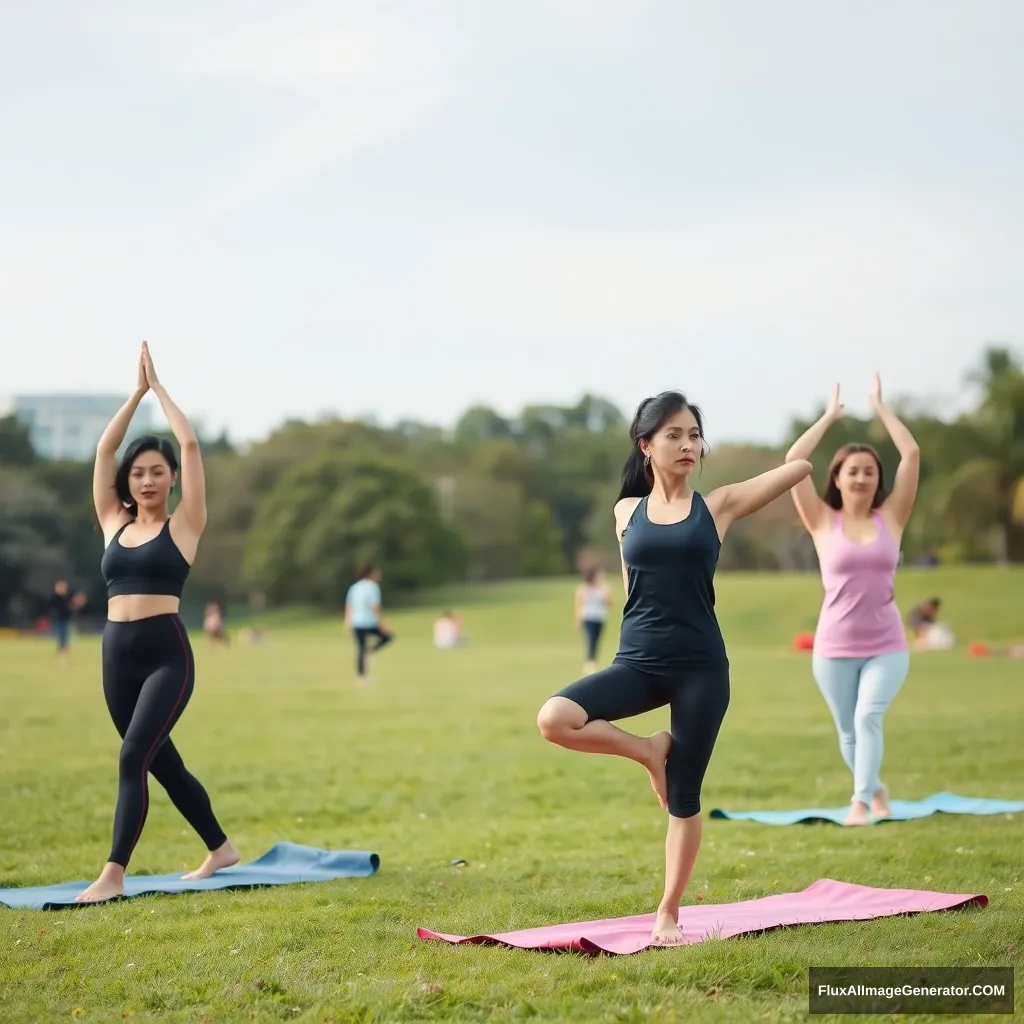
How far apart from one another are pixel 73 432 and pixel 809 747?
555 ft

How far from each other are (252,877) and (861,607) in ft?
15.5

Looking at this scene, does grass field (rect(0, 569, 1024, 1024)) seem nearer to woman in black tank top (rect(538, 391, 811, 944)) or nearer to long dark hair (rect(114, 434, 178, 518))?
woman in black tank top (rect(538, 391, 811, 944))

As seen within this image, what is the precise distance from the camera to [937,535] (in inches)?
2778

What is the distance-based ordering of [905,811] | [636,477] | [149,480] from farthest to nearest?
[905,811]
[149,480]
[636,477]

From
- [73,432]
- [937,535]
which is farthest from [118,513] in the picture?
[73,432]

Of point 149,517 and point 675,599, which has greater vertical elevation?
point 149,517

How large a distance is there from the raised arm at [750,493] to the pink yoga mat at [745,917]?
178 centimetres

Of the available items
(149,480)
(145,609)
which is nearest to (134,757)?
(145,609)

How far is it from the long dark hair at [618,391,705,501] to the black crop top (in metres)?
2.73

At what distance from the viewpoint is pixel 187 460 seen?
8.01 meters

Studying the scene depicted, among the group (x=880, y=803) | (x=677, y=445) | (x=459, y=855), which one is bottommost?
(x=459, y=855)

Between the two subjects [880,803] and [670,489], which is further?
[880,803]

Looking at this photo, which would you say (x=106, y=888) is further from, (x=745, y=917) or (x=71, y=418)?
(x=71, y=418)

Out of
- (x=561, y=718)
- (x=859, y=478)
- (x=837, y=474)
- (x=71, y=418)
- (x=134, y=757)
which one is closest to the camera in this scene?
(x=561, y=718)
